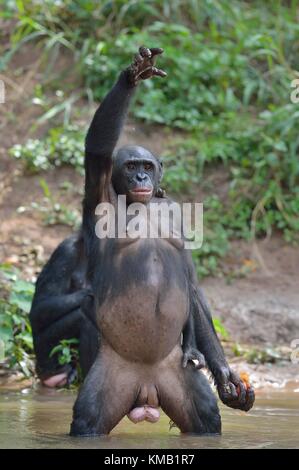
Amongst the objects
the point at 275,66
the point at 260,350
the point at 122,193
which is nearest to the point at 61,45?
the point at 275,66

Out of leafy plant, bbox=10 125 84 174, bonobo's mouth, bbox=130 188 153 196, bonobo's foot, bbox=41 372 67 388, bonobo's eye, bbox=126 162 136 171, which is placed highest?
leafy plant, bbox=10 125 84 174

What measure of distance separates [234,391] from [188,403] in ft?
0.73

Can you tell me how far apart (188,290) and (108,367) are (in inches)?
22.5

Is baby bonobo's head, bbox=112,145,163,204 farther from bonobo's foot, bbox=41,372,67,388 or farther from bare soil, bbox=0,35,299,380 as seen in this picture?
bare soil, bbox=0,35,299,380

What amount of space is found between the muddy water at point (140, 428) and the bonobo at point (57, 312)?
303mm

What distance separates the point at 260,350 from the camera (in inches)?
287

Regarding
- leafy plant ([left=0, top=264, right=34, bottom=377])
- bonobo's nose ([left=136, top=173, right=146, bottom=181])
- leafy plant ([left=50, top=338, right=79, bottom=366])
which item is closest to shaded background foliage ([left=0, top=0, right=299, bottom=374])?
leafy plant ([left=0, top=264, right=34, bottom=377])

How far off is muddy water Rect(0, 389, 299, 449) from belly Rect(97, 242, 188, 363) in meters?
0.42

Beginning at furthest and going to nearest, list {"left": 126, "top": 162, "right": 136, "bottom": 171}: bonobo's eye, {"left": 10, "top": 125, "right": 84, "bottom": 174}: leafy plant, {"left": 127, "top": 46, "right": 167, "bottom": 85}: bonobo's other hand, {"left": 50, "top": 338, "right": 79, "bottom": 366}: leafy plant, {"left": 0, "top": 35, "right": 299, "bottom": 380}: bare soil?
{"left": 10, "top": 125, "right": 84, "bottom": 174}: leafy plant
{"left": 0, "top": 35, "right": 299, "bottom": 380}: bare soil
{"left": 50, "top": 338, "right": 79, "bottom": 366}: leafy plant
{"left": 126, "top": 162, "right": 136, "bottom": 171}: bonobo's eye
{"left": 127, "top": 46, "right": 167, "bottom": 85}: bonobo's other hand

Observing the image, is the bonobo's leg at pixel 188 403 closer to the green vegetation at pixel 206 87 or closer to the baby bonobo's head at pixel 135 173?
the baby bonobo's head at pixel 135 173

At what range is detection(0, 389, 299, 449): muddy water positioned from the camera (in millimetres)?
4172

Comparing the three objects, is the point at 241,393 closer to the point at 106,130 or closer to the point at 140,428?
the point at 140,428

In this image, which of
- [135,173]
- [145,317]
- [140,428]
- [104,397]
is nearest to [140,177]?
[135,173]

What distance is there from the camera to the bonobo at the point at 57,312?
6.52 meters
